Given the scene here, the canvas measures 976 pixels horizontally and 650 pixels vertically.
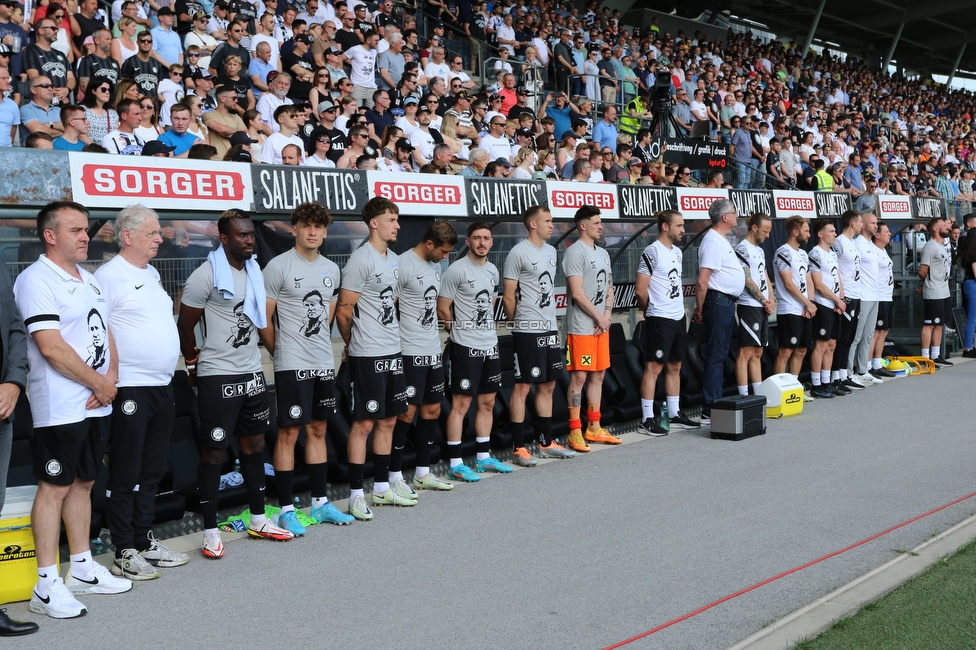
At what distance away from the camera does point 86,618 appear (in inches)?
163

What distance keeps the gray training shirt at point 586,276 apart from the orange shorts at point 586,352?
0.18 ft

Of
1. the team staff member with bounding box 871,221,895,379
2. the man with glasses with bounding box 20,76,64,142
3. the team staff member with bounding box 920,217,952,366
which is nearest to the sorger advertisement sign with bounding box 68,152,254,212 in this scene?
the man with glasses with bounding box 20,76,64,142

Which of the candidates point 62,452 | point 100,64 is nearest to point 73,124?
point 100,64

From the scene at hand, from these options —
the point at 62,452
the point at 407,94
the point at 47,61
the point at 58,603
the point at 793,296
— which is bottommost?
the point at 58,603

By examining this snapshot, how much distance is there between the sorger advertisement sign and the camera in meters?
5.02

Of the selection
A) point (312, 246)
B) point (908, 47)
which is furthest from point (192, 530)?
point (908, 47)

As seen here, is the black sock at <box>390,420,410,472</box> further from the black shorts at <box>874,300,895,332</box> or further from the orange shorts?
the black shorts at <box>874,300,895,332</box>

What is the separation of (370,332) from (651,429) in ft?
12.0

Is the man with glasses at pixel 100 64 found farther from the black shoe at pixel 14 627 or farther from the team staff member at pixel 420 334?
the black shoe at pixel 14 627

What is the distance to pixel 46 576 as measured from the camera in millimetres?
4164

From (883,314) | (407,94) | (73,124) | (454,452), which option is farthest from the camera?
(407,94)

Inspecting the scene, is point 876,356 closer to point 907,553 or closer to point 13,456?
point 907,553

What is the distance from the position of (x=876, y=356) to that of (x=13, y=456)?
10.2m

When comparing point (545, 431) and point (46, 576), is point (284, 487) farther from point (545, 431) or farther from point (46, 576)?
point (545, 431)
